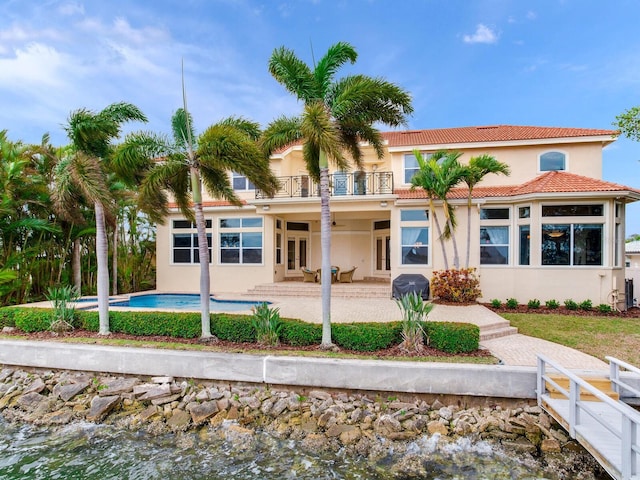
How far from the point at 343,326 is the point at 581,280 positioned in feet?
35.3

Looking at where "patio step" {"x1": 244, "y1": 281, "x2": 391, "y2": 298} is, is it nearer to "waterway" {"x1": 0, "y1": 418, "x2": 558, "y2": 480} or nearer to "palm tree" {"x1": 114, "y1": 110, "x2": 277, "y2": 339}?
"palm tree" {"x1": 114, "y1": 110, "x2": 277, "y2": 339}

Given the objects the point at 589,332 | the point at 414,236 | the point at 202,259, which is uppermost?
the point at 414,236

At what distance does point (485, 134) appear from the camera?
55.9 feet

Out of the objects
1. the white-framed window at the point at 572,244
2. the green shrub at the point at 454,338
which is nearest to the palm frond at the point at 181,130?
the green shrub at the point at 454,338

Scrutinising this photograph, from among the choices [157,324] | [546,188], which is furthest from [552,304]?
[157,324]

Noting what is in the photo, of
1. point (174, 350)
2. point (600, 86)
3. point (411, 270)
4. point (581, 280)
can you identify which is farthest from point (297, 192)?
point (600, 86)

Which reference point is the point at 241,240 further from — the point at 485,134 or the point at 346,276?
the point at 485,134

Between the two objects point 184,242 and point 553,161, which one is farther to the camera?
point 184,242

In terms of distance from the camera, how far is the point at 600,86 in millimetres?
14773

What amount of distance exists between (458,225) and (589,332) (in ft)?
20.7

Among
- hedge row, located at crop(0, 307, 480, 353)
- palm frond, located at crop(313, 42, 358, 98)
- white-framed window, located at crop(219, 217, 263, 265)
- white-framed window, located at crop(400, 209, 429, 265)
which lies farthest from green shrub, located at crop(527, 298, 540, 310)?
white-framed window, located at crop(219, 217, 263, 265)

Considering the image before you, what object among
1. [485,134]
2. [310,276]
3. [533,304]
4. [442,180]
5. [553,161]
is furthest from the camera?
[310,276]

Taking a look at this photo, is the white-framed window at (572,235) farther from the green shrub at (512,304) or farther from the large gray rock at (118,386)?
the large gray rock at (118,386)

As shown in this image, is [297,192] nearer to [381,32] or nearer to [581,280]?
[381,32]
